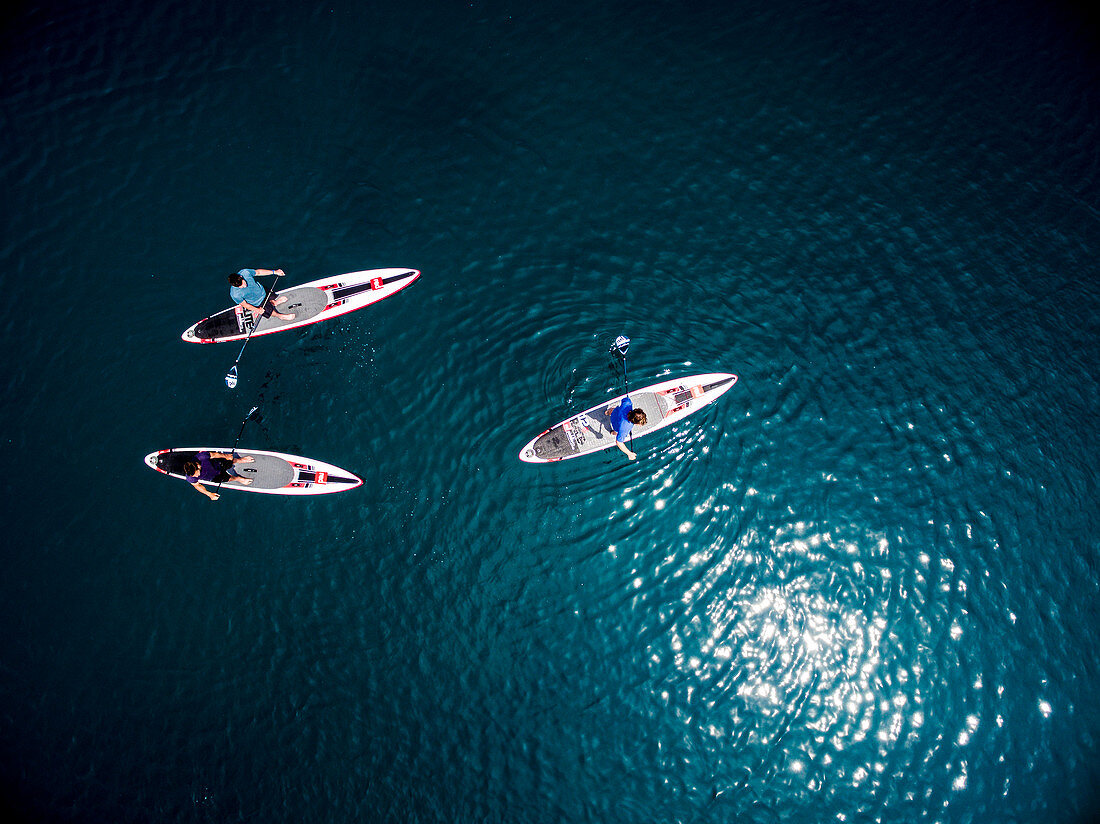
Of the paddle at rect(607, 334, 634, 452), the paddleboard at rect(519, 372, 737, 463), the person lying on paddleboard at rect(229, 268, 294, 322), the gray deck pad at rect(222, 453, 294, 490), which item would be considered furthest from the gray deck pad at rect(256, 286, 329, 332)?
the paddle at rect(607, 334, 634, 452)

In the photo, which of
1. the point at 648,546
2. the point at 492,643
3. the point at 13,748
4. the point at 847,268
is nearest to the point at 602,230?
the point at 847,268

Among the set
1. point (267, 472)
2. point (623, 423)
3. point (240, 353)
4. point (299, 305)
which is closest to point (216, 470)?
point (267, 472)

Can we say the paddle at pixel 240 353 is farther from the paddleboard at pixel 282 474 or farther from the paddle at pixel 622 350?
the paddle at pixel 622 350

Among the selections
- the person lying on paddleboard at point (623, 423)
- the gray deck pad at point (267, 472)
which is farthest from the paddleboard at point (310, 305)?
the person lying on paddleboard at point (623, 423)

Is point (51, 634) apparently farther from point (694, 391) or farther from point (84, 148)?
point (694, 391)

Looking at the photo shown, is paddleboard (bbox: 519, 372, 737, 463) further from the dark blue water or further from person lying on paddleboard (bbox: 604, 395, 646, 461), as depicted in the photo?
the dark blue water
